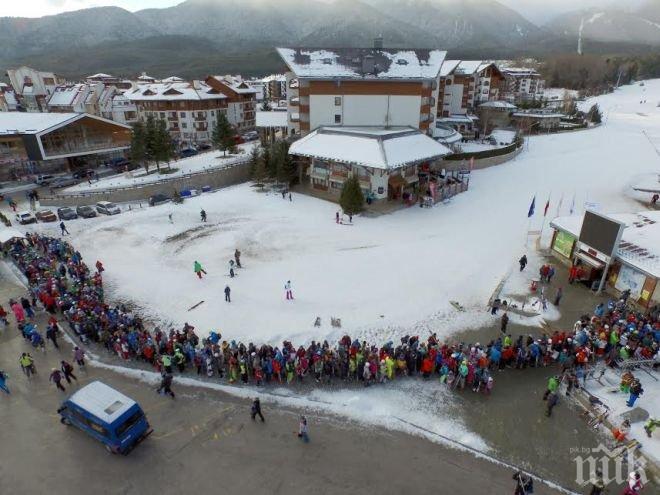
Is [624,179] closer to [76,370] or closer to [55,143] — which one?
[76,370]

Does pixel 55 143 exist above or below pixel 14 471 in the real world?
above

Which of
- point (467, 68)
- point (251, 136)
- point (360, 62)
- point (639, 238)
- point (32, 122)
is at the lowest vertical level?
point (251, 136)

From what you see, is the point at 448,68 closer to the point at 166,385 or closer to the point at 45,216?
the point at 45,216

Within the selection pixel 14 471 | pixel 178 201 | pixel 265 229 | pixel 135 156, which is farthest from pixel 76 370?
pixel 135 156

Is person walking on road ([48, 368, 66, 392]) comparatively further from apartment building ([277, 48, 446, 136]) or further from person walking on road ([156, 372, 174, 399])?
apartment building ([277, 48, 446, 136])

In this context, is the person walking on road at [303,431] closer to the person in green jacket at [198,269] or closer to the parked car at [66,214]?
the person in green jacket at [198,269]

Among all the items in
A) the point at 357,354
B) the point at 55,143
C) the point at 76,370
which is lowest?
the point at 76,370

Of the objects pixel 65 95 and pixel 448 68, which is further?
pixel 65 95

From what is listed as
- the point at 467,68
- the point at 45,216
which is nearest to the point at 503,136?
the point at 467,68
